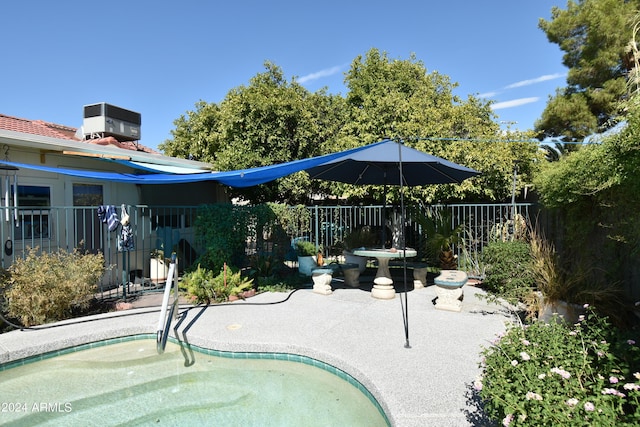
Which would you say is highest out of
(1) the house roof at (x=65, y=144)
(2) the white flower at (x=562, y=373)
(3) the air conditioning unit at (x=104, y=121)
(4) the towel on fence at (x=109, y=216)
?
(3) the air conditioning unit at (x=104, y=121)

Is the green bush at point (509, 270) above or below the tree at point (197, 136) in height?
below

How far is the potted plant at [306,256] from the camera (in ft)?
29.4

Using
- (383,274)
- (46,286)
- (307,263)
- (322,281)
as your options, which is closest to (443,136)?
(307,263)

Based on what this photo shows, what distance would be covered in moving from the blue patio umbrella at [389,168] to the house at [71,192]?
2569 mm

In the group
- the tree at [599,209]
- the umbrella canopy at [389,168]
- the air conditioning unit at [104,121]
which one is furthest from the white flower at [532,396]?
the air conditioning unit at [104,121]

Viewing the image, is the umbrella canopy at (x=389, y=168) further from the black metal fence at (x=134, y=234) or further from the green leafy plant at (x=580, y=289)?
the green leafy plant at (x=580, y=289)

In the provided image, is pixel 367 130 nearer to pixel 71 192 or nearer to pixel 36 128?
pixel 71 192

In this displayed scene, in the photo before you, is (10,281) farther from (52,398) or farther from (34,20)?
(34,20)

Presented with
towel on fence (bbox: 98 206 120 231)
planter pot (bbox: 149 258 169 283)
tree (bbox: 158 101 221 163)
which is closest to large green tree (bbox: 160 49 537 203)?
tree (bbox: 158 101 221 163)

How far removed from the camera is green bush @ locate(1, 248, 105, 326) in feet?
16.6

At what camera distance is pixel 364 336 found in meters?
4.65

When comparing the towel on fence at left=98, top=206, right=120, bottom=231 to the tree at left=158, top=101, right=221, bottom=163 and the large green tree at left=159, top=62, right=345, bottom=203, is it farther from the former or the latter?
the tree at left=158, top=101, right=221, bottom=163

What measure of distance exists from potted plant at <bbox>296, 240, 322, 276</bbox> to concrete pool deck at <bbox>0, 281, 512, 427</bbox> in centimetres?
208

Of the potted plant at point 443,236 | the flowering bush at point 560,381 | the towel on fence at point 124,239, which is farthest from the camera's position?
the potted plant at point 443,236
